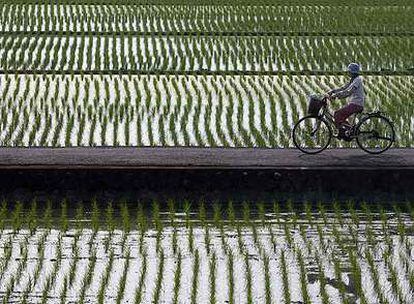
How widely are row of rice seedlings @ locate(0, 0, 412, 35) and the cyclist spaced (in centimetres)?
724

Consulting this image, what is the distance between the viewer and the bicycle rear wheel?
9.50m

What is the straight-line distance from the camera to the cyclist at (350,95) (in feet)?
30.6

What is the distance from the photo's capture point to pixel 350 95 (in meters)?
9.50

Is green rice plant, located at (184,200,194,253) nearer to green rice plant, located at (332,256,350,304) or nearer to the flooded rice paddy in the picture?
the flooded rice paddy

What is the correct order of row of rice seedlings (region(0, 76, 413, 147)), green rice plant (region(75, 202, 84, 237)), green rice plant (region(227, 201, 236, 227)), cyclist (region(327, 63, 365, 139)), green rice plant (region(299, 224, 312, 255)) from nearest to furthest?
green rice plant (region(299, 224, 312, 255)) < green rice plant (region(75, 202, 84, 237)) < green rice plant (region(227, 201, 236, 227)) < cyclist (region(327, 63, 365, 139)) < row of rice seedlings (region(0, 76, 413, 147))

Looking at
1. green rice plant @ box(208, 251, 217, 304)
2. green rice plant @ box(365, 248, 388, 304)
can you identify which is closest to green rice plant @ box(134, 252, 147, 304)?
green rice plant @ box(208, 251, 217, 304)

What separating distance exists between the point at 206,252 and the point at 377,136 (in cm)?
301

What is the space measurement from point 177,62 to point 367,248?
7709 millimetres

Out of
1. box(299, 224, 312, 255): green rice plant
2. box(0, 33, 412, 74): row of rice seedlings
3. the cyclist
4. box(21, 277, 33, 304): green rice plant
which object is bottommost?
box(21, 277, 33, 304): green rice plant

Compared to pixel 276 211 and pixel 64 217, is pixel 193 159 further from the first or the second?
pixel 64 217

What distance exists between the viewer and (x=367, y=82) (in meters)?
13.3

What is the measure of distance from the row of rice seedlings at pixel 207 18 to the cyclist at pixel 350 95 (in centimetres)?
724

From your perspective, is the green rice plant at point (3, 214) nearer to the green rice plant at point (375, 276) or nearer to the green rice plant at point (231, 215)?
the green rice plant at point (231, 215)

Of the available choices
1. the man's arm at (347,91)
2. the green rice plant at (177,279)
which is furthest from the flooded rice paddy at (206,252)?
the man's arm at (347,91)
